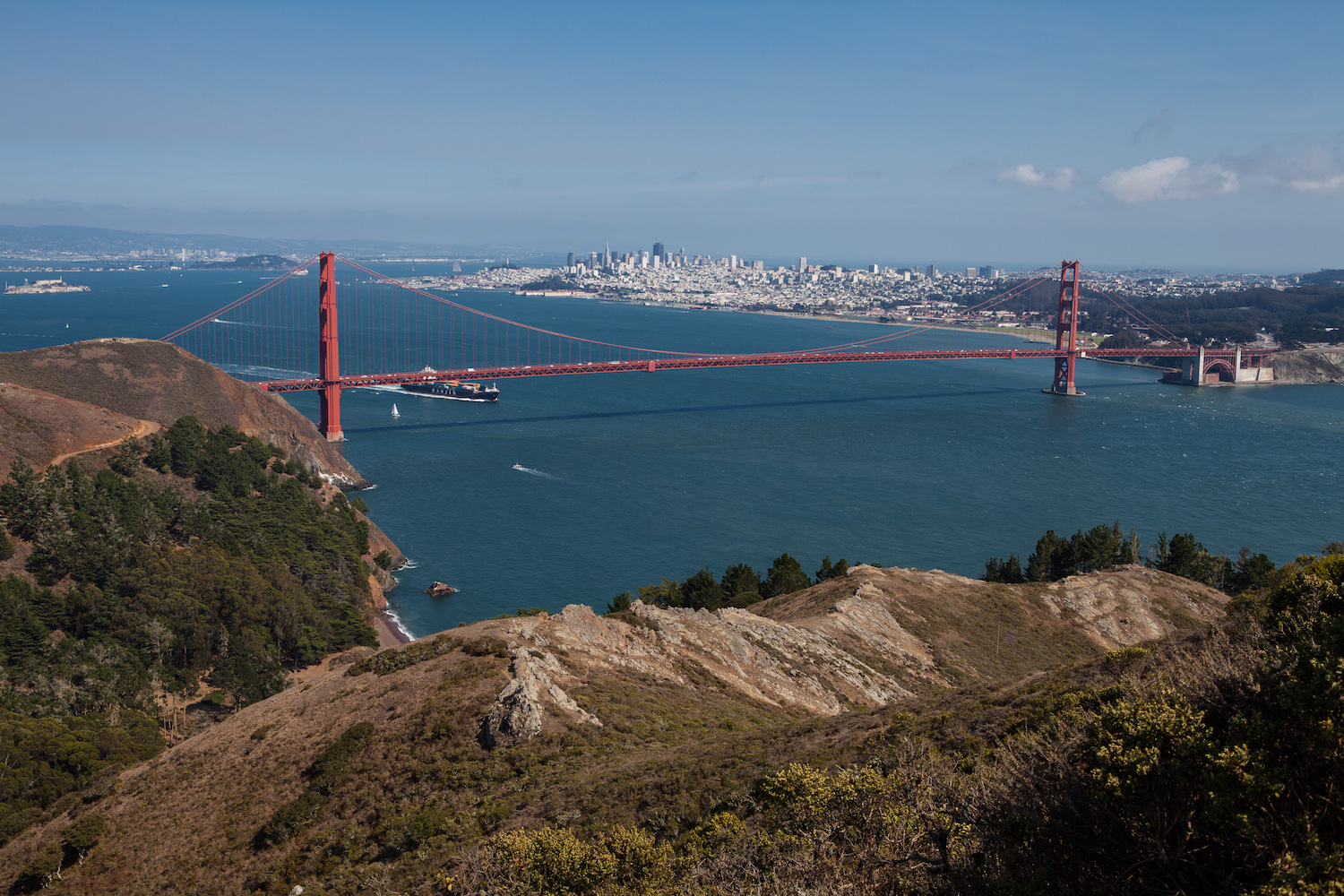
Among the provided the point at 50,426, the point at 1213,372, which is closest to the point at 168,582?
the point at 50,426

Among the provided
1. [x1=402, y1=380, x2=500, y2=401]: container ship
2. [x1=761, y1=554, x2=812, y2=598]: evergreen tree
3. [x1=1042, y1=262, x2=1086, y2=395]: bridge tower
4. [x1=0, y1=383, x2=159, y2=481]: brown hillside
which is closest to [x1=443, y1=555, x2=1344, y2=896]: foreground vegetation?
[x1=761, y1=554, x2=812, y2=598]: evergreen tree

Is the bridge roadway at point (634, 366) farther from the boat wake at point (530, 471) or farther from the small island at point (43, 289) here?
the small island at point (43, 289)

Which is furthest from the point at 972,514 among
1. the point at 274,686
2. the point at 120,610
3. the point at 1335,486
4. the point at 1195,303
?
the point at 1195,303

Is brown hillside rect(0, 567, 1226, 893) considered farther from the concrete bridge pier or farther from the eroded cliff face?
the concrete bridge pier

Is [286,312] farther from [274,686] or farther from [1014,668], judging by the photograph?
[1014,668]

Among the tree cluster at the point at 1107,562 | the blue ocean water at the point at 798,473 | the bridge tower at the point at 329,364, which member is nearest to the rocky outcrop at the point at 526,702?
the blue ocean water at the point at 798,473

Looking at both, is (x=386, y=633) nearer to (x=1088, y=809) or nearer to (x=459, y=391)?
(x=1088, y=809)
